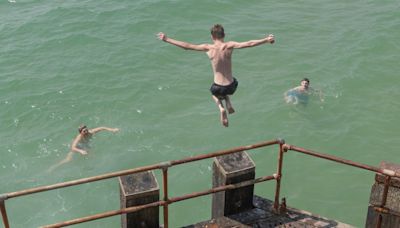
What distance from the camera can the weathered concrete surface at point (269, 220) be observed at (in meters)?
9.01

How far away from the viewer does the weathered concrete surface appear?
29.6ft

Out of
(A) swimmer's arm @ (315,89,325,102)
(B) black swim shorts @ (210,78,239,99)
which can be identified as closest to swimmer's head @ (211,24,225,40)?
(B) black swim shorts @ (210,78,239,99)

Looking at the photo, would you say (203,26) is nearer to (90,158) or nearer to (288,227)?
(90,158)

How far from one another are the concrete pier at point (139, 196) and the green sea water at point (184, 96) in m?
5.81

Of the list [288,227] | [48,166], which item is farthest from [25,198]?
[288,227]

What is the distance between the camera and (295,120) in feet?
60.6

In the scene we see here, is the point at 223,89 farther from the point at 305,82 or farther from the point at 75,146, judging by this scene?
the point at 305,82

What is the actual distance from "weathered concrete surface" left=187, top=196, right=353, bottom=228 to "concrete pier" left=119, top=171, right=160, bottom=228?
760 millimetres

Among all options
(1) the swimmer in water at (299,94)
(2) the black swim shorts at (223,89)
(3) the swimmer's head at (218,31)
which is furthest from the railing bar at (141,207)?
(1) the swimmer in water at (299,94)

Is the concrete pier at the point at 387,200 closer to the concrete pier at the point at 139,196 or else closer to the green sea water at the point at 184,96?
the concrete pier at the point at 139,196

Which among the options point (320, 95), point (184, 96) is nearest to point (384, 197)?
point (320, 95)

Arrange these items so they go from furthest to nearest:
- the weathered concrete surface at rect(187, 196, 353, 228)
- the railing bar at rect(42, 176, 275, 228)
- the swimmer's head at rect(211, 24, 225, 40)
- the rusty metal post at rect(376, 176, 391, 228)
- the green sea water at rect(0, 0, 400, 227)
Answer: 1. the green sea water at rect(0, 0, 400, 227)
2. the swimmer's head at rect(211, 24, 225, 40)
3. the weathered concrete surface at rect(187, 196, 353, 228)
4. the rusty metal post at rect(376, 176, 391, 228)
5. the railing bar at rect(42, 176, 275, 228)

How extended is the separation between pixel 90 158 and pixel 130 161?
1.28 metres

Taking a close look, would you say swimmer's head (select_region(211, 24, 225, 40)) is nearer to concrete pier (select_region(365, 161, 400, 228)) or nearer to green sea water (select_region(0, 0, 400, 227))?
concrete pier (select_region(365, 161, 400, 228))
